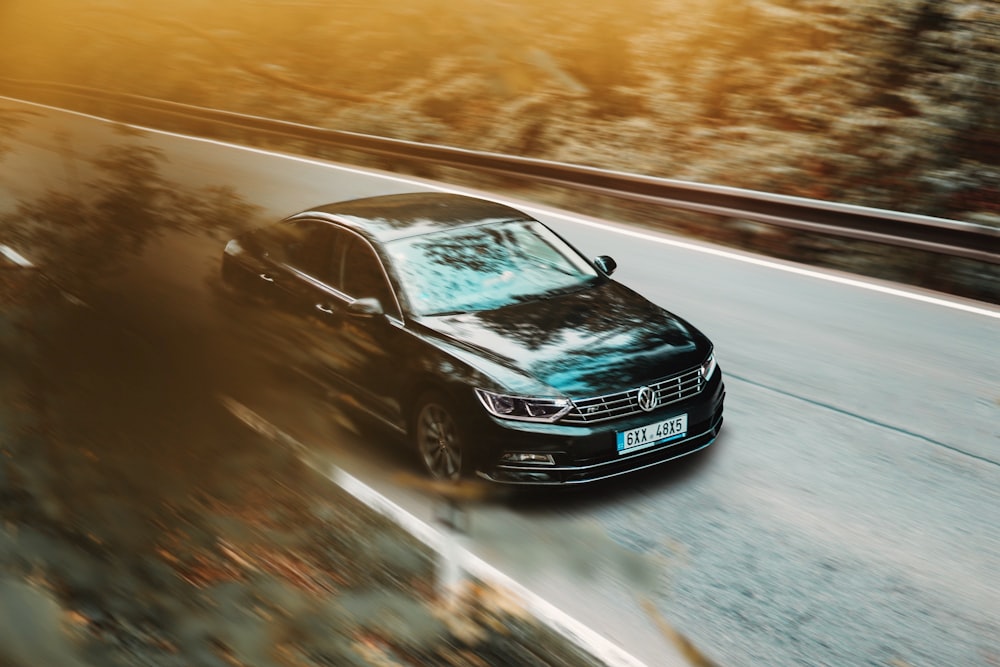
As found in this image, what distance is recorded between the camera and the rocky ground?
184cm

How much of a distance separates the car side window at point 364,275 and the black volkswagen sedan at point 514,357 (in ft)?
0.03

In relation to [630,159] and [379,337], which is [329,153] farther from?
[379,337]

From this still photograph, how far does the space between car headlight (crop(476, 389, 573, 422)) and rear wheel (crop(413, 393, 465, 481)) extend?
0.29 meters

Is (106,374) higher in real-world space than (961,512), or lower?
higher

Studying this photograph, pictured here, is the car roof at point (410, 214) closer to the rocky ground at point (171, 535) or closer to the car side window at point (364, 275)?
the car side window at point (364, 275)

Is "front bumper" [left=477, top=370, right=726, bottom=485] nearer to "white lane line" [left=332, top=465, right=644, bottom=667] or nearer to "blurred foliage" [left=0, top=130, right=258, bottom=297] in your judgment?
"white lane line" [left=332, top=465, right=644, bottom=667]

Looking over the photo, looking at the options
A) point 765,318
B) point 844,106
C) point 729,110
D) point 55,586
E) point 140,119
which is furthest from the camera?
point 729,110

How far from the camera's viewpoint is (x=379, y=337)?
309 centimetres

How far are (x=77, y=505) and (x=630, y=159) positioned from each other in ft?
46.8

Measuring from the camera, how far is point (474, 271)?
673cm

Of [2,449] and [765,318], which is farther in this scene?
[765,318]

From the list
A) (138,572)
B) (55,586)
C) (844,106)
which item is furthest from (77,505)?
(844,106)

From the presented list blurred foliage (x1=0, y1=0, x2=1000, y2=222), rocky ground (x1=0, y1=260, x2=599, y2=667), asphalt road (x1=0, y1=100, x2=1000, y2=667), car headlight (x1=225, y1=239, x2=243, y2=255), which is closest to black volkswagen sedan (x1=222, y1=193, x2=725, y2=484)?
asphalt road (x1=0, y1=100, x2=1000, y2=667)

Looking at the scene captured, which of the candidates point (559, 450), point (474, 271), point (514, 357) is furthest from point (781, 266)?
point (559, 450)
